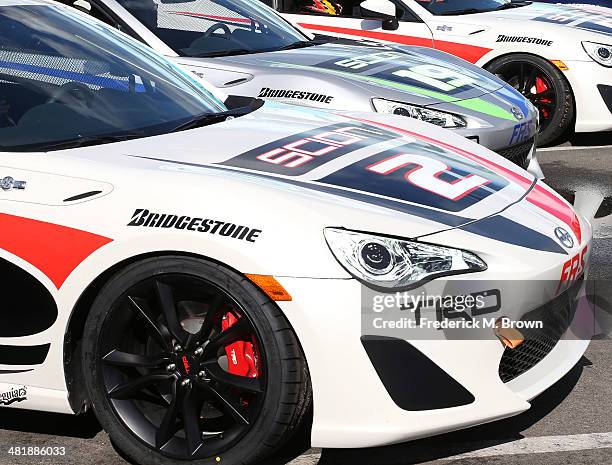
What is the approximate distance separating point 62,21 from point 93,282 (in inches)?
61.1

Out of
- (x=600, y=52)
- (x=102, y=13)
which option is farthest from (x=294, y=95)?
(x=600, y=52)

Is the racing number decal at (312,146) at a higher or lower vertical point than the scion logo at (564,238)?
higher

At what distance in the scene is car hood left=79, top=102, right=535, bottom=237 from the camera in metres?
3.63

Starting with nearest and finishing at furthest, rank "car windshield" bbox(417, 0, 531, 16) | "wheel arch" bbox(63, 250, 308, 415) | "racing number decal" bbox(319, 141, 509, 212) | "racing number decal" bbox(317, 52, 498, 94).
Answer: "wheel arch" bbox(63, 250, 308, 415) < "racing number decal" bbox(319, 141, 509, 212) < "racing number decal" bbox(317, 52, 498, 94) < "car windshield" bbox(417, 0, 531, 16)

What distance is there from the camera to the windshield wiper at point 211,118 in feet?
14.0

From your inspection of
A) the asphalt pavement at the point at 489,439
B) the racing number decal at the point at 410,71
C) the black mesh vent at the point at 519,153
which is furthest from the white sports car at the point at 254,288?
the racing number decal at the point at 410,71

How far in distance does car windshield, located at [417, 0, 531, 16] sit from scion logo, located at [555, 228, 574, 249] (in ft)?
18.5

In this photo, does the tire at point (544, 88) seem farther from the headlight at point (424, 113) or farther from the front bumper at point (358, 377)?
the front bumper at point (358, 377)

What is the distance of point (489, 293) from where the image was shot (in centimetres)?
344

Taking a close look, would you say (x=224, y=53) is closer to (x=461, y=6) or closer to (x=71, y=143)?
(x=461, y=6)

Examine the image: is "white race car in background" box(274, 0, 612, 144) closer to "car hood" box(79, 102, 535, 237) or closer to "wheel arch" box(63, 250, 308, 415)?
"car hood" box(79, 102, 535, 237)

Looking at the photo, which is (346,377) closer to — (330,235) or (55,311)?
(330,235)

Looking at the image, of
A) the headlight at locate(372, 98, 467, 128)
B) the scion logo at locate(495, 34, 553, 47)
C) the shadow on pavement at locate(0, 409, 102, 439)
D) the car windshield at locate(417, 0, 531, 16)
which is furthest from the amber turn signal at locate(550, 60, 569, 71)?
the shadow on pavement at locate(0, 409, 102, 439)

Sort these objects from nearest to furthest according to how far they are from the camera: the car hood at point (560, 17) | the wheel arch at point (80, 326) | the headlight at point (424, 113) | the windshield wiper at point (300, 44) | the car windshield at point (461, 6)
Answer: the wheel arch at point (80, 326), the headlight at point (424, 113), the windshield wiper at point (300, 44), the car hood at point (560, 17), the car windshield at point (461, 6)
